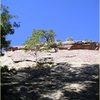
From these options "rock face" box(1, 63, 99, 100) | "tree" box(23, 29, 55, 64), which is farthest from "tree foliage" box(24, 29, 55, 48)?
"rock face" box(1, 63, 99, 100)

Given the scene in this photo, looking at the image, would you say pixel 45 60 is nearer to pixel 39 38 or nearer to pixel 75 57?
pixel 75 57

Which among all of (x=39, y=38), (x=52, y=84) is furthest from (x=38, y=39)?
(x=52, y=84)

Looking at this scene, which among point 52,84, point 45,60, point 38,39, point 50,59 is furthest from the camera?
point 38,39

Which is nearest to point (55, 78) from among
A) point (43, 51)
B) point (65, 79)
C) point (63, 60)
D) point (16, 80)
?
point (65, 79)

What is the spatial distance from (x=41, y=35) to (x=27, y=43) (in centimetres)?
328

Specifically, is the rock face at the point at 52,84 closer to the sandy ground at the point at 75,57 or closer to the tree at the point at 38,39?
the sandy ground at the point at 75,57

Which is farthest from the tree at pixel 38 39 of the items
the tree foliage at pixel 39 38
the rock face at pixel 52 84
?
the rock face at pixel 52 84

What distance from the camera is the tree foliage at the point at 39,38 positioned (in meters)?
28.9

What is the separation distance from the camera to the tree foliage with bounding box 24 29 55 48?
28.9 metres

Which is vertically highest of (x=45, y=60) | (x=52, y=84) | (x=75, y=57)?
(x=75, y=57)

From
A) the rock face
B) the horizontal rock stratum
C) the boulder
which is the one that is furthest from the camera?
the boulder

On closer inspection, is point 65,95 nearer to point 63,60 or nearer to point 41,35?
point 63,60

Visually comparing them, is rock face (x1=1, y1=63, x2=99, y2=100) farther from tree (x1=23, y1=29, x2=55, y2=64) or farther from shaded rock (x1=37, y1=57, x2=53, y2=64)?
tree (x1=23, y1=29, x2=55, y2=64)

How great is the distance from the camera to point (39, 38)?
3231cm
